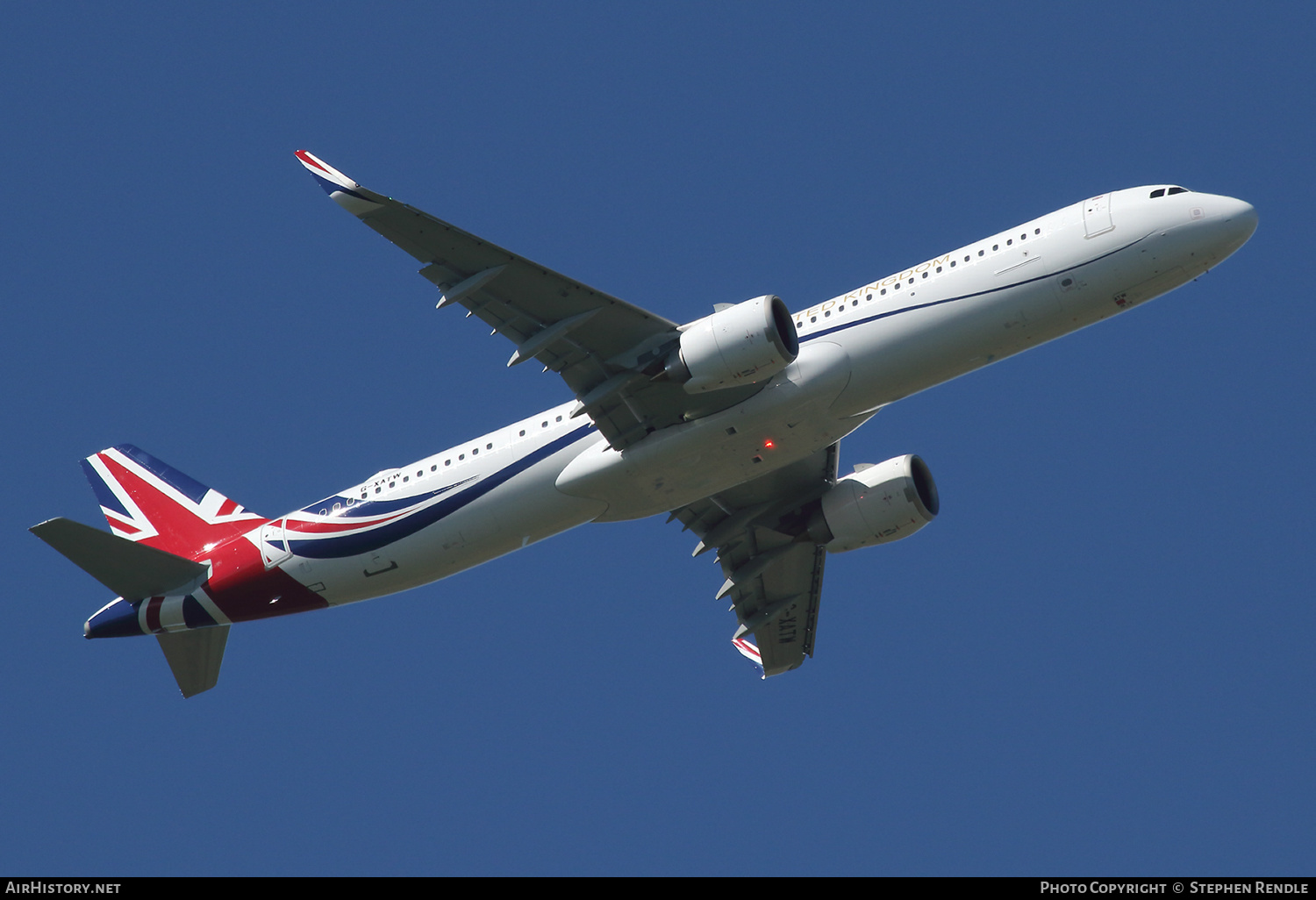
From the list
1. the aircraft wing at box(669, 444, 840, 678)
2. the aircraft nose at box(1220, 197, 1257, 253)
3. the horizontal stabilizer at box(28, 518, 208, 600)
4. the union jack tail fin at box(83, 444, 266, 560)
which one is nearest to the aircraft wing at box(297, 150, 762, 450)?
the aircraft wing at box(669, 444, 840, 678)

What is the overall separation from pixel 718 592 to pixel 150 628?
1729cm

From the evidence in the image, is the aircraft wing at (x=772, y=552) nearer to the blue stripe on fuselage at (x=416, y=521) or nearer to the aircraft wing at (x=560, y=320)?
the blue stripe on fuselage at (x=416, y=521)

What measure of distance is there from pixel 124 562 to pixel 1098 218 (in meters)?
28.0

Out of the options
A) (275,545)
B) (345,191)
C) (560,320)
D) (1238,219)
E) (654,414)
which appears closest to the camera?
(345,191)

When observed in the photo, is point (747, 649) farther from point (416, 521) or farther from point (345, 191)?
point (345, 191)

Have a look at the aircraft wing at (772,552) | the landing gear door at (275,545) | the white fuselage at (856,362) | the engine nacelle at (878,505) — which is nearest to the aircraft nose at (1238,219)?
the white fuselage at (856,362)

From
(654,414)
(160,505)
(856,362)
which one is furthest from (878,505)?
(160,505)

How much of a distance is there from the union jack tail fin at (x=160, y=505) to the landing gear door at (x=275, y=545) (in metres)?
1.80

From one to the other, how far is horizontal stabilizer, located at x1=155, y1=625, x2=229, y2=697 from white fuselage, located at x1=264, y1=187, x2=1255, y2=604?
8324mm

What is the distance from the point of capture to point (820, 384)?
3422 centimetres

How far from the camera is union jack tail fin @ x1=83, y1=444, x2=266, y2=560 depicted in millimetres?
42344

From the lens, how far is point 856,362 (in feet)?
112
